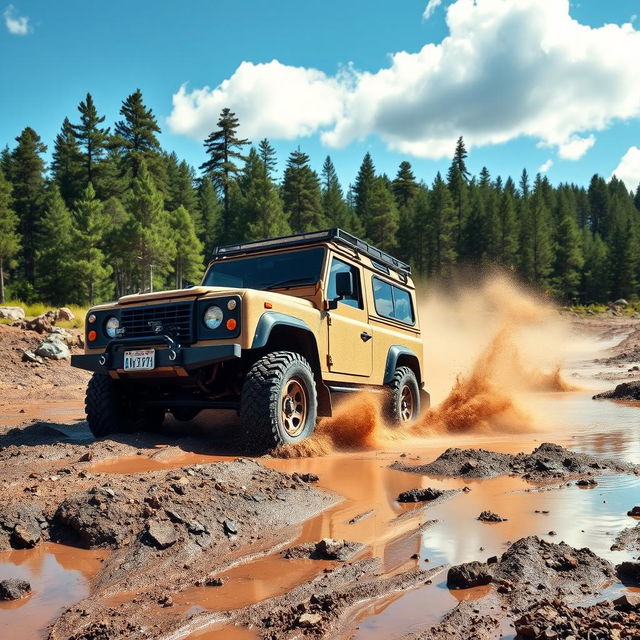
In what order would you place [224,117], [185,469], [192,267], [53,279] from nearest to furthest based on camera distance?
[185,469]
[53,279]
[192,267]
[224,117]

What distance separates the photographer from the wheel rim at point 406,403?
27.6ft

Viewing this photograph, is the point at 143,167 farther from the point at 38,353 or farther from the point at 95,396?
the point at 95,396

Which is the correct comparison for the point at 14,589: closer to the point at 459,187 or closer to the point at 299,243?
the point at 299,243

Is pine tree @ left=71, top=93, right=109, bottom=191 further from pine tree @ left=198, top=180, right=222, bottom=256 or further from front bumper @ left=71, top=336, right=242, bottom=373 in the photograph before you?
front bumper @ left=71, top=336, right=242, bottom=373

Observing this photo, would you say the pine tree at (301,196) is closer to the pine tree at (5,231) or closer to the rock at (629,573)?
the pine tree at (5,231)

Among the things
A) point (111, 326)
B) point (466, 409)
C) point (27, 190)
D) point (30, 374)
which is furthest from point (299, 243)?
point (27, 190)

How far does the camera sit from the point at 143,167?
141 feet

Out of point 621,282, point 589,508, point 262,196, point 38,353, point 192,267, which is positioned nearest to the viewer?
point 589,508

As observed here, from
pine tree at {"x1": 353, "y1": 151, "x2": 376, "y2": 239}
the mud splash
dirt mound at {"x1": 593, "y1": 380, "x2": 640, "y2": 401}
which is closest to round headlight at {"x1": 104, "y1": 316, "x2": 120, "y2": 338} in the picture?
the mud splash

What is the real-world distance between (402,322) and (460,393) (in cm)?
158

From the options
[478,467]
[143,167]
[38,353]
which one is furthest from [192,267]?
[478,467]

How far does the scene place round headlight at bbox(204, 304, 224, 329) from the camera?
5.48 m

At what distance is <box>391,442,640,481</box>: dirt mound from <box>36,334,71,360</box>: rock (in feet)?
38.6

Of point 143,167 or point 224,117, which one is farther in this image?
point 224,117
